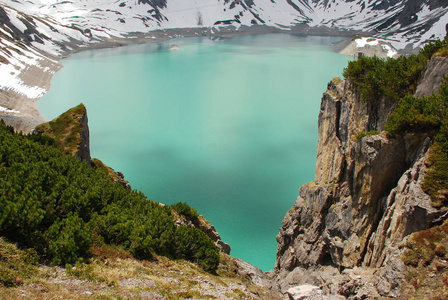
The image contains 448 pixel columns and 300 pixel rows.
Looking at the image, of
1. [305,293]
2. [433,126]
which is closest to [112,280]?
[305,293]

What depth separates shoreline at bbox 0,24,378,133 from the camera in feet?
173

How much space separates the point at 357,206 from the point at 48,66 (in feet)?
308

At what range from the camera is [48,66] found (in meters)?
92.0

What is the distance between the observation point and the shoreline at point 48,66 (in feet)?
173

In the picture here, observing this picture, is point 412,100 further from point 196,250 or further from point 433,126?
point 196,250

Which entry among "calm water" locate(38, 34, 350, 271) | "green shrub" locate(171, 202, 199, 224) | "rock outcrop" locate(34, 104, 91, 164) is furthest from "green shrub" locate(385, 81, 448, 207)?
Answer: "rock outcrop" locate(34, 104, 91, 164)

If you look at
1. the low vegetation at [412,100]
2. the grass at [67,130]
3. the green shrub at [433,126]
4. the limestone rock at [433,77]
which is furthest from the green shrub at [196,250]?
the limestone rock at [433,77]

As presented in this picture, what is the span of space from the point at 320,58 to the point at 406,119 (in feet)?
314

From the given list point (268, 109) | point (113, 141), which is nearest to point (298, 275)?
point (113, 141)

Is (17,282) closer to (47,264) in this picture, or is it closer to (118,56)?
(47,264)

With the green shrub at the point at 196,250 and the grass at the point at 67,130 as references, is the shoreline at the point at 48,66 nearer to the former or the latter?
the grass at the point at 67,130

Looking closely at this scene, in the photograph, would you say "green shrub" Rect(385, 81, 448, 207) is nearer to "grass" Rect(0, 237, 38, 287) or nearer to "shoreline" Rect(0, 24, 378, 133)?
"grass" Rect(0, 237, 38, 287)

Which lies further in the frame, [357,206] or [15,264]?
[357,206]

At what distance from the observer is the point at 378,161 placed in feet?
50.7
